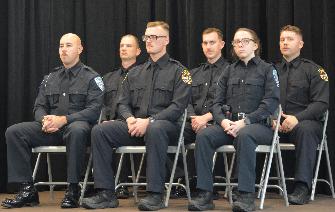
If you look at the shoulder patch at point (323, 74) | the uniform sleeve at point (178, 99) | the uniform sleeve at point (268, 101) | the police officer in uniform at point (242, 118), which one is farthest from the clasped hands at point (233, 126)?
the shoulder patch at point (323, 74)

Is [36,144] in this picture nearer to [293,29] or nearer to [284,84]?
[284,84]

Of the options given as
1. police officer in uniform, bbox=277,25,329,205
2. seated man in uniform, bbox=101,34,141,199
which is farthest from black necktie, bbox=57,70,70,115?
police officer in uniform, bbox=277,25,329,205

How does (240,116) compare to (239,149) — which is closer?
(239,149)

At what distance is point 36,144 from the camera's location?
534 cm

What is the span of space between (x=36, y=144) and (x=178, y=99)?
1.26m

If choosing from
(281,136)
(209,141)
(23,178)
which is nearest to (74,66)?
(23,178)

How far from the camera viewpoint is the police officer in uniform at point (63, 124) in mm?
5164

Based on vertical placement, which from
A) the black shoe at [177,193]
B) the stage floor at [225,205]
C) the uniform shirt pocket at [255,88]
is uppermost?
the uniform shirt pocket at [255,88]

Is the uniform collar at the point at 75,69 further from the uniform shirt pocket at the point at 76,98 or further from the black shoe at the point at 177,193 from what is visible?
the black shoe at the point at 177,193

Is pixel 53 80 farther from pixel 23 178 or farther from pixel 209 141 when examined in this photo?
pixel 209 141

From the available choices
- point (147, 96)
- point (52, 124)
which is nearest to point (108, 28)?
point (147, 96)

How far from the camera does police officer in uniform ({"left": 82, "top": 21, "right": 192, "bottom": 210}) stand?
16.1ft

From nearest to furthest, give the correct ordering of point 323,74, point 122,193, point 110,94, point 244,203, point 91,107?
point 244,203 < point 91,107 < point 323,74 < point 122,193 < point 110,94

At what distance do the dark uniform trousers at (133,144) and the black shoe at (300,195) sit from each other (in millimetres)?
1080
